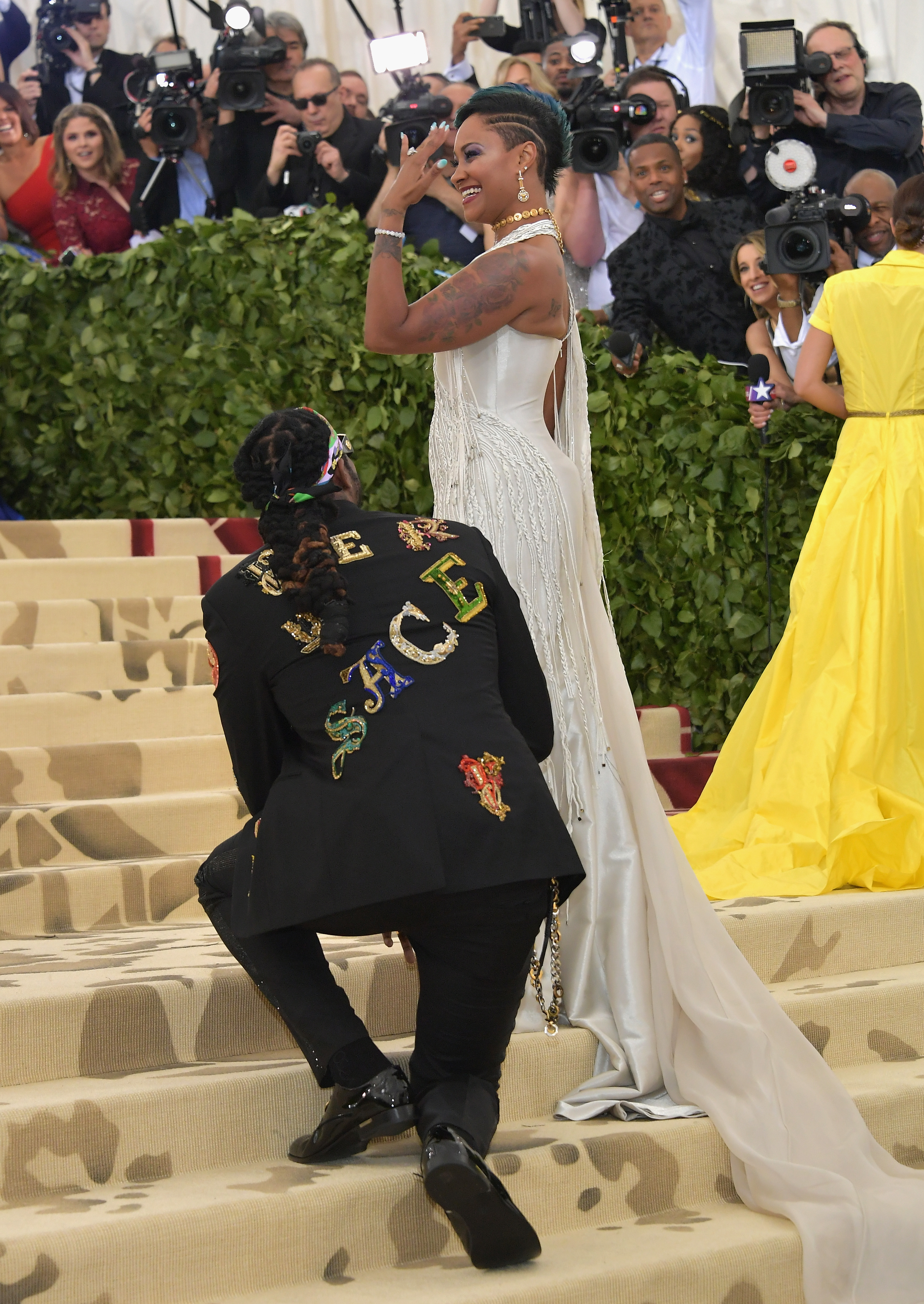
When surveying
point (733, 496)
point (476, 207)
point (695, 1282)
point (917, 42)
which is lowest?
point (695, 1282)

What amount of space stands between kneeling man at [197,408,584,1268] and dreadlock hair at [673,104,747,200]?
4297 mm

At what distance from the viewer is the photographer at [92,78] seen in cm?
681

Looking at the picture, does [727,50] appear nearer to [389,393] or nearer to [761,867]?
[389,393]

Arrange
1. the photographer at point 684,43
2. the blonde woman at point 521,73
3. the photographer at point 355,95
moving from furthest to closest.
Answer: the photographer at point 684,43 < the photographer at point 355,95 < the blonde woman at point 521,73

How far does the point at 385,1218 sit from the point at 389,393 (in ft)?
10.9

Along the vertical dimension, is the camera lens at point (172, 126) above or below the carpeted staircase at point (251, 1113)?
above

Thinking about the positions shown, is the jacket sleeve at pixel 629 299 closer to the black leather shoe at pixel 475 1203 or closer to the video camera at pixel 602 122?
the video camera at pixel 602 122

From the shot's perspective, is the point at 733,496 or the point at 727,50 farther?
the point at 727,50

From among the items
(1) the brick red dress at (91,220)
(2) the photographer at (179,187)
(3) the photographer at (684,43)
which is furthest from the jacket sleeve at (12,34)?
(3) the photographer at (684,43)

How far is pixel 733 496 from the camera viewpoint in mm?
4539

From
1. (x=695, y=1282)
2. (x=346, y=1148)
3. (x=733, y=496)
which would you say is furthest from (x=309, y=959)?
(x=733, y=496)

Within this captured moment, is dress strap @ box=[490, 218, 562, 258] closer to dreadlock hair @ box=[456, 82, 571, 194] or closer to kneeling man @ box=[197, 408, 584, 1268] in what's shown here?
dreadlock hair @ box=[456, 82, 571, 194]

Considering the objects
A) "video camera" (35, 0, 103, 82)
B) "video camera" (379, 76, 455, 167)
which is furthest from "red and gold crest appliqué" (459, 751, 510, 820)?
"video camera" (35, 0, 103, 82)

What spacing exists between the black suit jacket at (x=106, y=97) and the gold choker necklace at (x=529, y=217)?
15.2 ft
